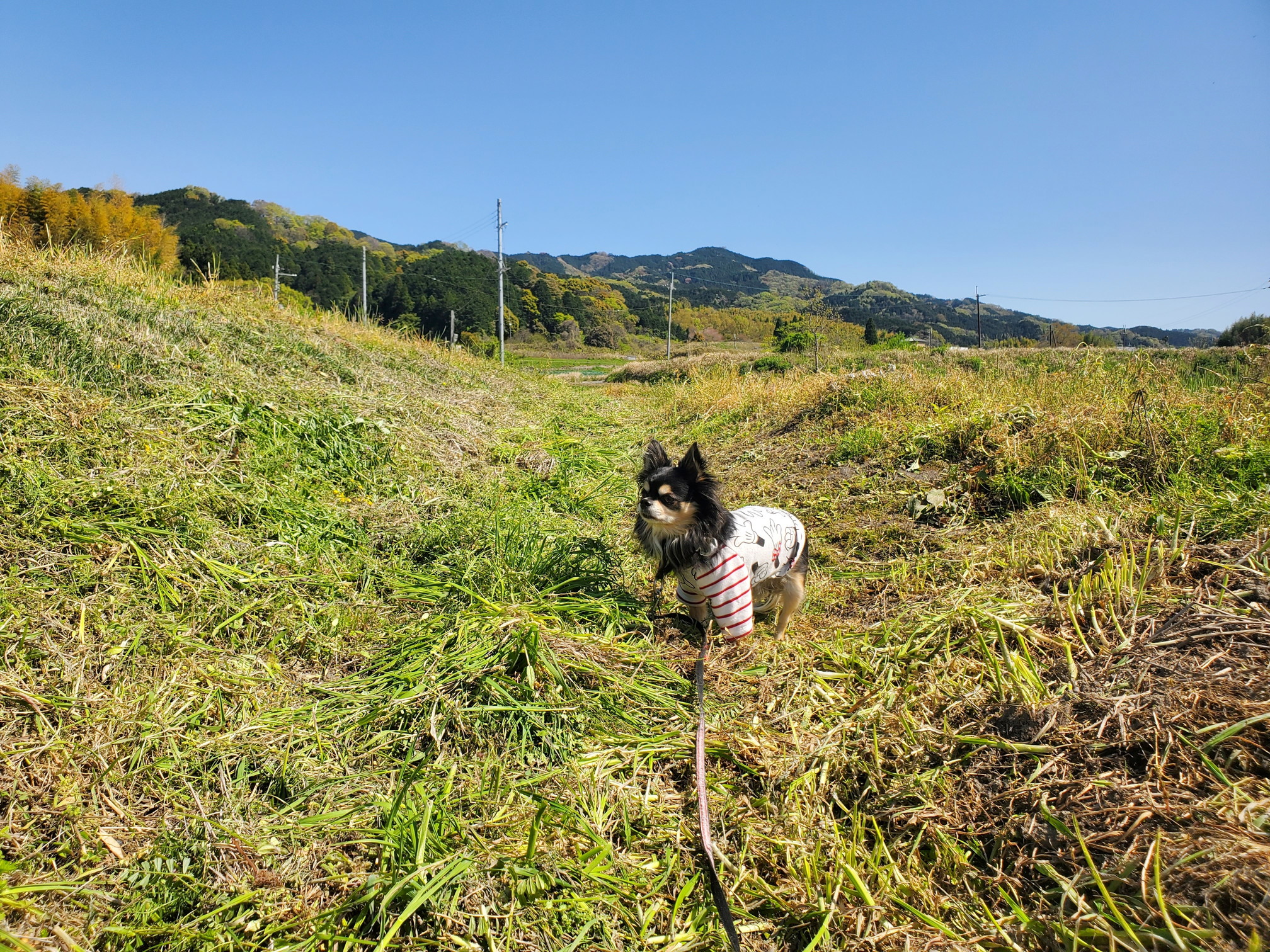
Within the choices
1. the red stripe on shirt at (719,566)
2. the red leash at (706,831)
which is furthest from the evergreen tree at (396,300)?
the red leash at (706,831)

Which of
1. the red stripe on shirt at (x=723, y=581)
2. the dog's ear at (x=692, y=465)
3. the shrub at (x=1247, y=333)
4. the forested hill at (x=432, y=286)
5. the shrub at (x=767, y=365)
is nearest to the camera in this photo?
the red stripe on shirt at (x=723, y=581)

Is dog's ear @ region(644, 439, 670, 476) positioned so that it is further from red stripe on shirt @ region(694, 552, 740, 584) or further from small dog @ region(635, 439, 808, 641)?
red stripe on shirt @ region(694, 552, 740, 584)

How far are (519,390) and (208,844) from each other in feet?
38.8

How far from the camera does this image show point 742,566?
2.87m

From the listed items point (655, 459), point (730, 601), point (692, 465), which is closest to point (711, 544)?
point (730, 601)

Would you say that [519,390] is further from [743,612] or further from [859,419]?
[743,612]

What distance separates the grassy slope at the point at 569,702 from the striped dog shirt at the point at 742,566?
307mm

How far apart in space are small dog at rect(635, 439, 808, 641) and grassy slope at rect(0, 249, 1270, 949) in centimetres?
28

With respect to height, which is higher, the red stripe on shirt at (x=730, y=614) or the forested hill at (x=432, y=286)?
the forested hill at (x=432, y=286)

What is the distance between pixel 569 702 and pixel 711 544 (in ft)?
3.26

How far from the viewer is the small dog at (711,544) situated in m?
2.84

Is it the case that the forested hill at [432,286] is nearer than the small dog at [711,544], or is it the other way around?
the small dog at [711,544]

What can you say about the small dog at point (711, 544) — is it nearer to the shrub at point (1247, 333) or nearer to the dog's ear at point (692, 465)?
the dog's ear at point (692, 465)

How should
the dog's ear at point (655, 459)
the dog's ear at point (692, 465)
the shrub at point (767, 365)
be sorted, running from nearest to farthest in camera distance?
the dog's ear at point (692, 465) → the dog's ear at point (655, 459) → the shrub at point (767, 365)
